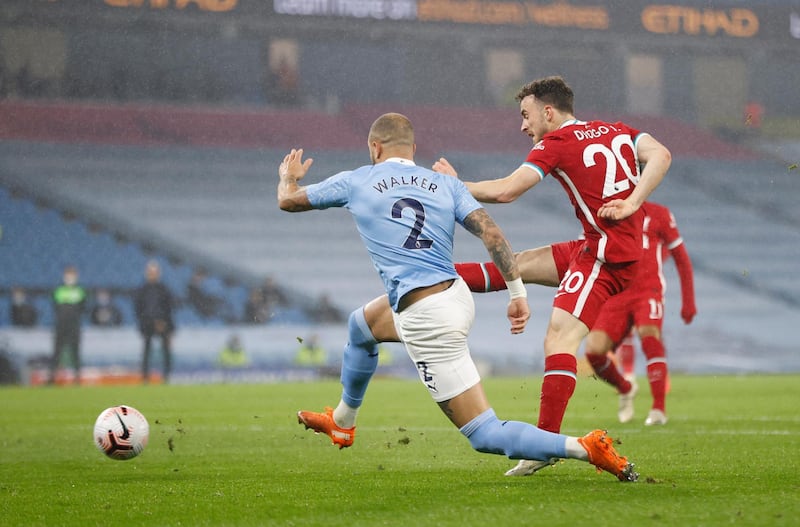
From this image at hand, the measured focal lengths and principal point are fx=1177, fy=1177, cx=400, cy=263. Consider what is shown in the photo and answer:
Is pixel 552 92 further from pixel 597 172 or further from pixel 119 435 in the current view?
pixel 119 435

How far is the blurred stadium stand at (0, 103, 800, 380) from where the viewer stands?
74.9 ft

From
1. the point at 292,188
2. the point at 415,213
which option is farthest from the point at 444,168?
the point at 292,188

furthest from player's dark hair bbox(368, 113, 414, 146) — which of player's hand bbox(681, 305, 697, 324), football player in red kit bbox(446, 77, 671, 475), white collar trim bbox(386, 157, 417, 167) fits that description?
player's hand bbox(681, 305, 697, 324)

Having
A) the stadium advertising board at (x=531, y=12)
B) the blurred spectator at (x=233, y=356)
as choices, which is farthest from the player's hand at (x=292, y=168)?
the stadium advertising board at (x=531, y=12)

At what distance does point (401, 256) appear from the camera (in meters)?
5.25

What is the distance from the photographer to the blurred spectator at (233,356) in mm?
20547

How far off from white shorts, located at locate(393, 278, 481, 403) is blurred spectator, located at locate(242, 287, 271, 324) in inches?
583

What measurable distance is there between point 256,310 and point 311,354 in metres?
1.32

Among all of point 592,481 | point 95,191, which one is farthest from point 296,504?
point 95,191

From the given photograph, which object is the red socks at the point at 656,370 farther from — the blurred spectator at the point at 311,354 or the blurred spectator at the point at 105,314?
the blurred spectator at the point at 105,314

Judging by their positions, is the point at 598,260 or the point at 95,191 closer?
the point at 598,260

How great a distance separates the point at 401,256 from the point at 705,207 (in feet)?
76.5

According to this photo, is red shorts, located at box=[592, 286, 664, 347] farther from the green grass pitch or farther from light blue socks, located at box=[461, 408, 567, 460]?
light blue socks, located at box=[461, 408, 567, 460]

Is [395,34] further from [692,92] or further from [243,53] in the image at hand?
[692,92]
